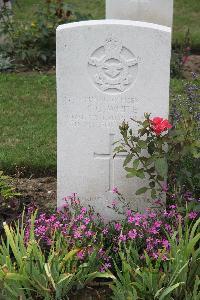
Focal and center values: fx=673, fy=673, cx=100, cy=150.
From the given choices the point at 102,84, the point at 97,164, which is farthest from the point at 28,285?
the point at 102,84

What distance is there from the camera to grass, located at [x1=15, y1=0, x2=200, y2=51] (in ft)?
39.2

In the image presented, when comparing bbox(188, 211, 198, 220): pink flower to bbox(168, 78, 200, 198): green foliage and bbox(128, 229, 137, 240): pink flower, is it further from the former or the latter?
bbox(128, 229, 137, 240): pink flower

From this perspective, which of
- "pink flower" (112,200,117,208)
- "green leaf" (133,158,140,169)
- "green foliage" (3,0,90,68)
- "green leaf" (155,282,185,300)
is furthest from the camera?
"green foliage" (3,0,90,68)

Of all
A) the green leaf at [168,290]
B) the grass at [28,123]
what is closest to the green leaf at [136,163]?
the green leaf at [168,290]

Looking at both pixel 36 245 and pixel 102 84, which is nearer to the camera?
pixel 36 245

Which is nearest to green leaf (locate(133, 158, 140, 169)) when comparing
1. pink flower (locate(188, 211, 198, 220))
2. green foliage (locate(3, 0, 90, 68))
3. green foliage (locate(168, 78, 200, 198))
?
A: green foliage (locate(168, 78, 200, 198))

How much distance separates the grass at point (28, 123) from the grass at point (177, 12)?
330 centimetres

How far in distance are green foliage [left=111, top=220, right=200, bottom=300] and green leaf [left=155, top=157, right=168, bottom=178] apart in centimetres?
43

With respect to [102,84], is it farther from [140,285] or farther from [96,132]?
[140,285]

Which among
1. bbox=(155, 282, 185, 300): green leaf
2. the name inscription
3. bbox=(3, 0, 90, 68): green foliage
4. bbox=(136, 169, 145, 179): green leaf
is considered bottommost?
bbox=(155, 282, 185, 300): green leaf

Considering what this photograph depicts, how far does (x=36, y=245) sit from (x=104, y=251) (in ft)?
1.90

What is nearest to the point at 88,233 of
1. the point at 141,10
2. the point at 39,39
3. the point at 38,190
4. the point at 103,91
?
the point at 103,91

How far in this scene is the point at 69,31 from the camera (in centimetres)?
435

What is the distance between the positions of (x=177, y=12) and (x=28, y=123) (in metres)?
7.25
